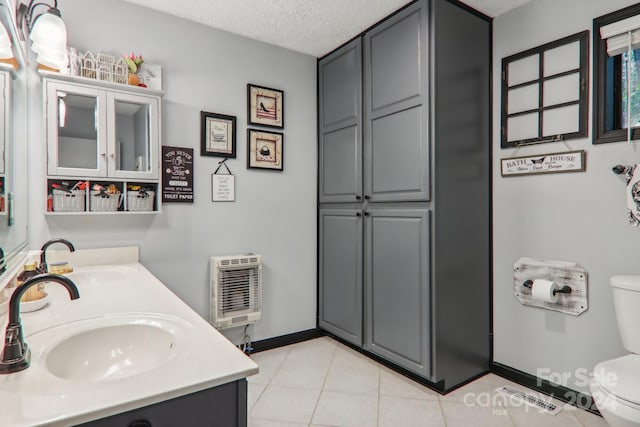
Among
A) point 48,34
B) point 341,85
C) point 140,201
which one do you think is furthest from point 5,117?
point 341,85

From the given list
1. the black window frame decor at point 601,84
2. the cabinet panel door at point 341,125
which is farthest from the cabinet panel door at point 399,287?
the black window frame decor at point 601,84

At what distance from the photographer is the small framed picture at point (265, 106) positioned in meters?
2.82

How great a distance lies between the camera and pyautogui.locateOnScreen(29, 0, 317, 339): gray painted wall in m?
2.20

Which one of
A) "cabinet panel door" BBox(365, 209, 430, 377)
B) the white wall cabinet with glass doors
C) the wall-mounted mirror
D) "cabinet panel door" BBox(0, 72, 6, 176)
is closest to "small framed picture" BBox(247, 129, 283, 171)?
the white wall cabinet with glass doors

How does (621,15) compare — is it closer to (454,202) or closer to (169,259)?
(454,202)

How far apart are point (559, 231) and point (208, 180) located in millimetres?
2333

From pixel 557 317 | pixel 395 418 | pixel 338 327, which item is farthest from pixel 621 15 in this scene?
pixel 338 327

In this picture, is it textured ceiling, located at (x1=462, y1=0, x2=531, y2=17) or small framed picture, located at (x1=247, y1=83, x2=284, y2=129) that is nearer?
textured ceiling, located at (x1=462, y1=0, x2=531, y2=17)

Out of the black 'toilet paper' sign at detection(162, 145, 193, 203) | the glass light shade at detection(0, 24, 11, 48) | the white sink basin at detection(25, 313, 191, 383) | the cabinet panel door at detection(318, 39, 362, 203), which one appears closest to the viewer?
the white sink basin at detection(25, 313, 191, 383)

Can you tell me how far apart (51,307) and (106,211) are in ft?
3.22

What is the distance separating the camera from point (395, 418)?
6.40ft

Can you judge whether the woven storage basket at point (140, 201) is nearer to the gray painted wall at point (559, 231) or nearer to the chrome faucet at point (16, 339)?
the chrome faucet at point (16, 339)

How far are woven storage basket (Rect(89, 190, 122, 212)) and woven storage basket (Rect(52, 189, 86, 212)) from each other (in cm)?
5

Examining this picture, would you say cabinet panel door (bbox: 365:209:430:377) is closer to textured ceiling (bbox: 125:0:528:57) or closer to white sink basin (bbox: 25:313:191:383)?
textured ceiling (bbox: 125:0:528:57)
